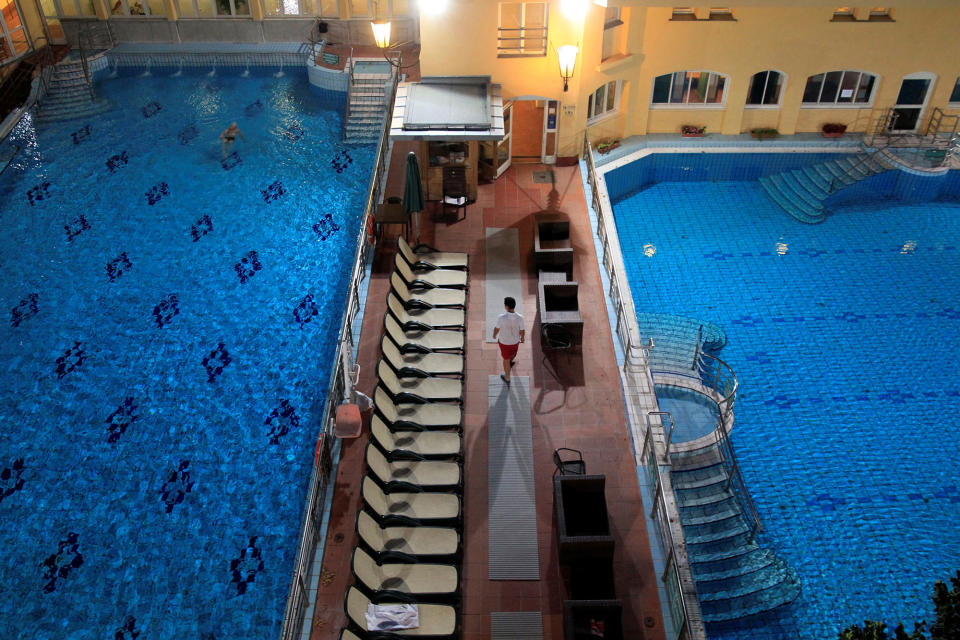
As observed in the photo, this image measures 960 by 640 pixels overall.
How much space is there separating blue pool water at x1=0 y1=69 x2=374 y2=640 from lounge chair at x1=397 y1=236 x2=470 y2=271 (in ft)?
7.59

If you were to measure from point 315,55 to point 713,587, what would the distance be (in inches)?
784

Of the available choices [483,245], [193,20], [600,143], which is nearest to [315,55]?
[193,20]

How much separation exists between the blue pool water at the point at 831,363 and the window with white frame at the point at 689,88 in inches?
65.1

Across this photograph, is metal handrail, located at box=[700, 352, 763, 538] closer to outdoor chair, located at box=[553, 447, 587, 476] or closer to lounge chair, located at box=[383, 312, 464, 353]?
outdoor chair, located at box=[553, 447, 587, 476]

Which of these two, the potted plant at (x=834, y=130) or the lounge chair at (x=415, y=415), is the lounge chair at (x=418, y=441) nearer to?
the lounge chair at (x=415, y=415)

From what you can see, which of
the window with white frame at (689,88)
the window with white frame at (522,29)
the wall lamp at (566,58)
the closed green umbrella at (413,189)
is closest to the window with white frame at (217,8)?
the window with white frame at (522,29)

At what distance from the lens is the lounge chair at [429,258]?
14086 millimetres

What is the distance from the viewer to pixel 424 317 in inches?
518

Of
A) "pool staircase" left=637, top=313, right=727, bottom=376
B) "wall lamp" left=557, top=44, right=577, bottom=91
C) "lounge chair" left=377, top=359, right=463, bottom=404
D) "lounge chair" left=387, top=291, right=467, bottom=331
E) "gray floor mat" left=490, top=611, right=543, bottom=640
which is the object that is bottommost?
"pool staircase" left=637, top=313, right=727, bottom=376

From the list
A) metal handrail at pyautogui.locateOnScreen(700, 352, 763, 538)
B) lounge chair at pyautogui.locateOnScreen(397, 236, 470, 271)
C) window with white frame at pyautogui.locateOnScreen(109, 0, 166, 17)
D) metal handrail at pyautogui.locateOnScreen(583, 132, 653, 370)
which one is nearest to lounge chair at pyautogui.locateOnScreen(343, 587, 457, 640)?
metal handrail at pyautogui.locateOnScreen(700, 352, 763, 538)

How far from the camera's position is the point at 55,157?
20.9m

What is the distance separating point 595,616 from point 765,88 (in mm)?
15676

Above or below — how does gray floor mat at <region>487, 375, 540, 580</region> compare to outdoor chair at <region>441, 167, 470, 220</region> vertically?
below

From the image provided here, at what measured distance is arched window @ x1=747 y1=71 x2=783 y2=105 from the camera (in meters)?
19.6
